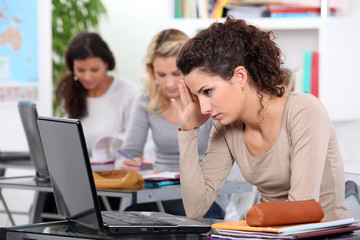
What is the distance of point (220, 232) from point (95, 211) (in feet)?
1.03

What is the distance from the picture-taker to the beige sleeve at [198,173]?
2.05m

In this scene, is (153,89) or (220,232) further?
(153,89)

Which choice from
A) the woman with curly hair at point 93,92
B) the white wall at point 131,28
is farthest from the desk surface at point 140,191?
the white wall at point 131,28

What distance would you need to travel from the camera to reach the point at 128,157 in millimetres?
3170

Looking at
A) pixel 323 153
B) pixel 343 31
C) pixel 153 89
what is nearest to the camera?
pixel 323 153

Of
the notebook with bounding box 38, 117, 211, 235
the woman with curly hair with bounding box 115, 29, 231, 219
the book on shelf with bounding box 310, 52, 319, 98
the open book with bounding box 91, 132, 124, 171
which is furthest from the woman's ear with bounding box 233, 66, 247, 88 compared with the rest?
the book on shelf with bounding box 310, 52, 319, 98

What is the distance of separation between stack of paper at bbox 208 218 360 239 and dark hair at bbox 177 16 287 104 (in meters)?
0.54

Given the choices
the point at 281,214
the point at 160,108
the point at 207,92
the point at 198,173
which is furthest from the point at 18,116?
the point at 281,214

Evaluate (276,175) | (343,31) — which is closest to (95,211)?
(276,175)

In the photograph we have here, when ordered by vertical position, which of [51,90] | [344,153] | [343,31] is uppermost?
[343,31]

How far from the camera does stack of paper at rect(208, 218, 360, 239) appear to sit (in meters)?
1.45

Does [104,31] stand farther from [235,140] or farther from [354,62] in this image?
[235,140]

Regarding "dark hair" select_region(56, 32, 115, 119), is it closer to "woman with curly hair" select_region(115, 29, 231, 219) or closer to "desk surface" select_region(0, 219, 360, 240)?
"woman with curly hair" select_region(115, 29, 231, 219)

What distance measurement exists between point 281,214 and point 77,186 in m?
0.53
